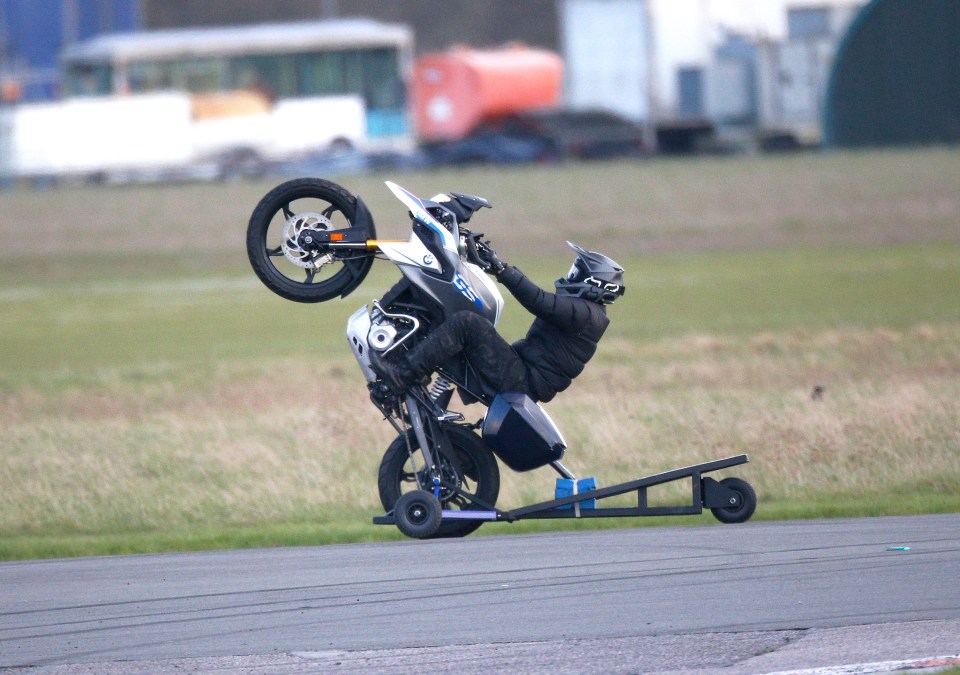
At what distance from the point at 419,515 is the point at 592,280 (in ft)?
5.59

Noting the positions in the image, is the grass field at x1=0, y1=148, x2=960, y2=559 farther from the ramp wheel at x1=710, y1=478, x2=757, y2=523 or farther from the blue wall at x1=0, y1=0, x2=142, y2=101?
the blue wall at x1=0, y1=0, x2=142, y2=101

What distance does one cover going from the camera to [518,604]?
24.1 ft

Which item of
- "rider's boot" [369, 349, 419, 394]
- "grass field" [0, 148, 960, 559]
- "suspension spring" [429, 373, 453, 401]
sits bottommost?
"grass field" [0, 148, 960, 559]

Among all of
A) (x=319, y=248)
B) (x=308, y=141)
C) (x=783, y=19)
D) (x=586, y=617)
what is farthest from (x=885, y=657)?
(x=783, y=19)

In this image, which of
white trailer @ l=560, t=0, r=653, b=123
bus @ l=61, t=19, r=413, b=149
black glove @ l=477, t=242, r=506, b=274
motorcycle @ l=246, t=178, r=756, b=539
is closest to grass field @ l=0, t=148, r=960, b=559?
motorcycle @ l=246, t=178, r=756, b=539

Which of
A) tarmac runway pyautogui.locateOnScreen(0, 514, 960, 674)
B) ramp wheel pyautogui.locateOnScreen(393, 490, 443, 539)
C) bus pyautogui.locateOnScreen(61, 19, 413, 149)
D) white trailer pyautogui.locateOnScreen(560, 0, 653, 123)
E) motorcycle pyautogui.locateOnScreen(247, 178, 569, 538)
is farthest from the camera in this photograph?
bus pyautogui.locateOnScreen(61, 19, 413, 149)

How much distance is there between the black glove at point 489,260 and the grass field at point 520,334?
7.75ft

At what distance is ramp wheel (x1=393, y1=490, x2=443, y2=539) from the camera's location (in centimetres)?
851

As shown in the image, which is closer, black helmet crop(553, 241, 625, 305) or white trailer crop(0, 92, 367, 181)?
black helmet crop(553, 241, 625, 305)

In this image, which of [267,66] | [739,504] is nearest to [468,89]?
[267,66]

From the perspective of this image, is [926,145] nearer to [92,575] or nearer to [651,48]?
[651,48]

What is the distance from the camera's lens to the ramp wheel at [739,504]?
877 cm

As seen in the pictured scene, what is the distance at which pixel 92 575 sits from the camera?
28.0ft

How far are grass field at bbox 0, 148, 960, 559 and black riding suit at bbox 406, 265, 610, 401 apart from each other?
1847 millimetres
